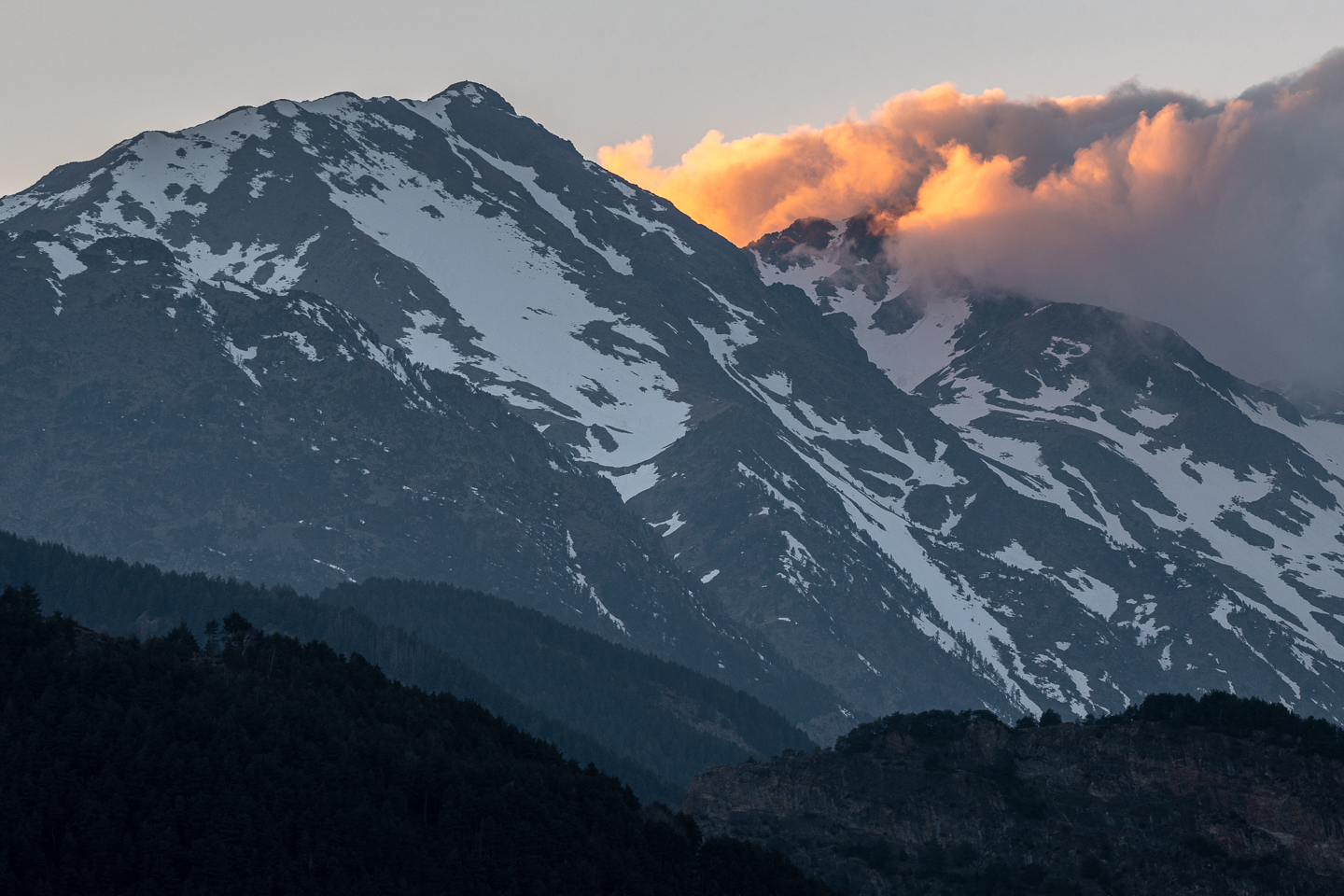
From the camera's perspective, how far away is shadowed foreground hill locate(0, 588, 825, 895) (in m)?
116

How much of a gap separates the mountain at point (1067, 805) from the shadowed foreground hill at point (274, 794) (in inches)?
643

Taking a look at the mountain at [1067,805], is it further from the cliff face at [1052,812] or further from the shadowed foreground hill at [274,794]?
the shadowed foreground hill at [274,794]

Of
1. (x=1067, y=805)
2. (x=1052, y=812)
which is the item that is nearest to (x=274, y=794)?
(x=1052, y=812)

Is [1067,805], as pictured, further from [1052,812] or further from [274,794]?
[274,794]

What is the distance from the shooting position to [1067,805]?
510 ft

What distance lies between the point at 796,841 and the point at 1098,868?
25199 mm

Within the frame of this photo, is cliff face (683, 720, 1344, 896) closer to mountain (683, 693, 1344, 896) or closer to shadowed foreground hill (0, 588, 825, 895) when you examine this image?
mountain (683, 693, 1344, 896)

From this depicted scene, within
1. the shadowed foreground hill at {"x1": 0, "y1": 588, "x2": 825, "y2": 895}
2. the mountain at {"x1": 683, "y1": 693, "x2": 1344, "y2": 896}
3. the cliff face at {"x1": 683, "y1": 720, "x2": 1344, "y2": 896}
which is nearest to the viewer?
the shadowed foreground hill at {"x1": 0, "y1": 588, "x2": 825, "y2": 895}

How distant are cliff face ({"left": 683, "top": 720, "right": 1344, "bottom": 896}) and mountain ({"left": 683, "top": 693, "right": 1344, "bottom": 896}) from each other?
5.5 inches

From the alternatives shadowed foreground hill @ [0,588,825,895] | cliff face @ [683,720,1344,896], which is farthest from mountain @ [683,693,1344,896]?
shadowed foreground hill @ [0,588,825,895]

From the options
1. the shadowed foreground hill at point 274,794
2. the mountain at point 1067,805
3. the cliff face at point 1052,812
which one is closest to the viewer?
the shadowed foreground hill at point 274,794

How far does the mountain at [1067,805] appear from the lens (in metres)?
147

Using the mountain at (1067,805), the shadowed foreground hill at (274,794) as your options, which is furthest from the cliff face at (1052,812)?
the shadowed foreground hill at (274,794)

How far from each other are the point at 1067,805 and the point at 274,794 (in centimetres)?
6718
